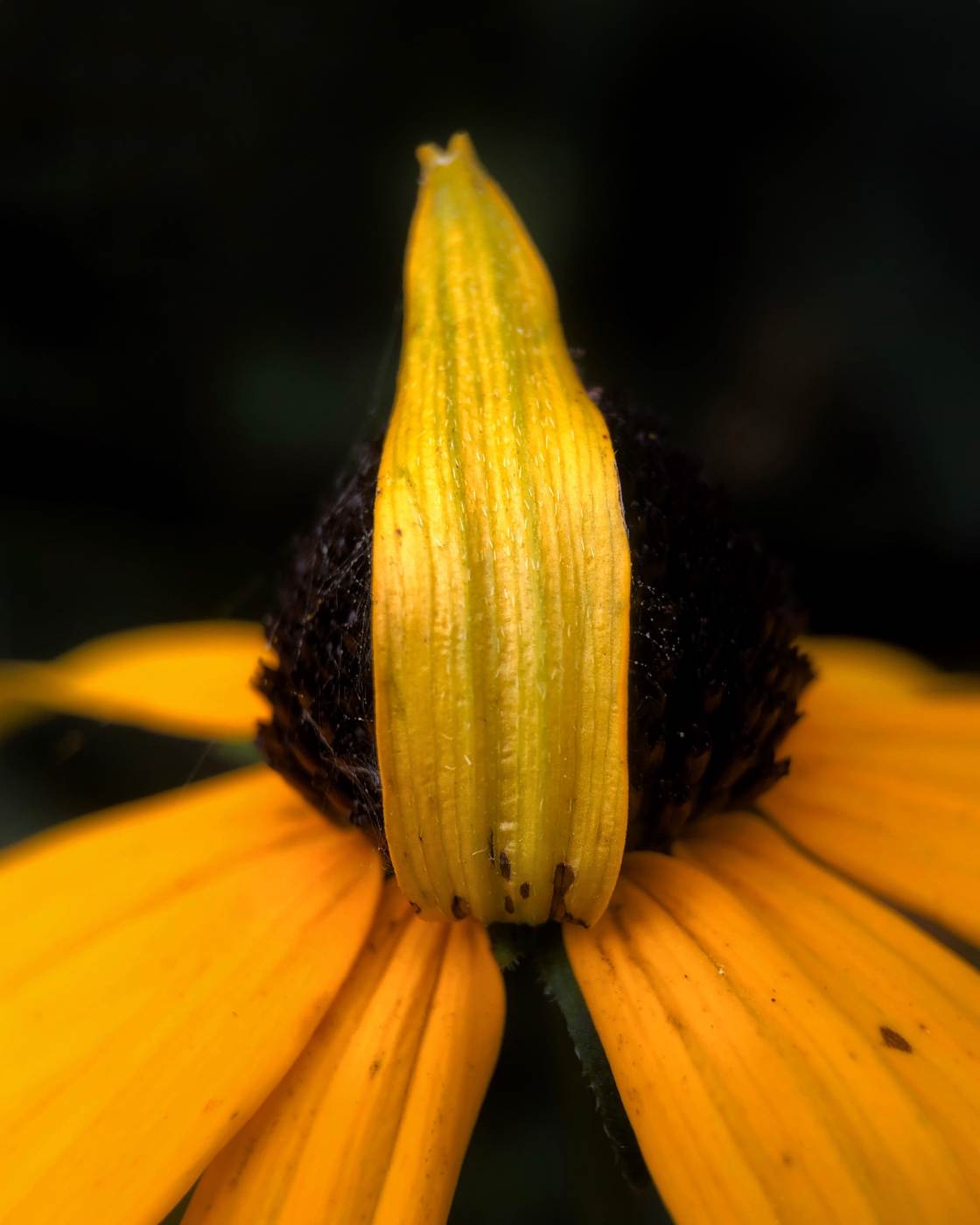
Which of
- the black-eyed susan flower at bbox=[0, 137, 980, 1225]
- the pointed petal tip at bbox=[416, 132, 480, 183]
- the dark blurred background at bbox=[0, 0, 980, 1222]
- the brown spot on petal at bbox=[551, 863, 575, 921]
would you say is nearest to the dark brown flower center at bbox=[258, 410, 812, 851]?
the black-eyed susan flower at bbox=[0, 137, 980, 1225]

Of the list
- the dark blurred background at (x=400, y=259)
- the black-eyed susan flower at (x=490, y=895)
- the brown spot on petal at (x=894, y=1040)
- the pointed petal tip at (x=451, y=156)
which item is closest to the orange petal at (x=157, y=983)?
the black-eyed susan flower at (x=490, y=895)

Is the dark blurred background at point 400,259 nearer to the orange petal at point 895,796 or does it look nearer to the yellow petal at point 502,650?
the orange petal at point 895,796

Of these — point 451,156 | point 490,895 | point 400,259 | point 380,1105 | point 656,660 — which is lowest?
point 380,1105

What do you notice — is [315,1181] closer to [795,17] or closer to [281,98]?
[281,98]

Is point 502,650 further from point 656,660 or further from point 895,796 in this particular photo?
point 895,796

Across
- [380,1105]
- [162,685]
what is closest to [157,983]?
[380,1105]

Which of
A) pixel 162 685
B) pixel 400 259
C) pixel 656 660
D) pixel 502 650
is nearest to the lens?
pixel 502 650
